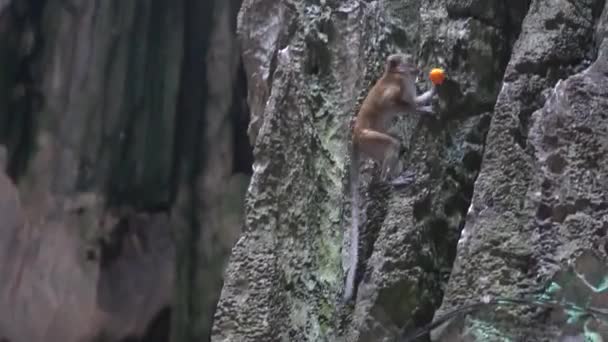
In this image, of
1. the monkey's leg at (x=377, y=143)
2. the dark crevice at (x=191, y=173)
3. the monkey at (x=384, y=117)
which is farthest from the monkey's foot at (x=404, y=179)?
the dark crevice at (x=191, y=173)

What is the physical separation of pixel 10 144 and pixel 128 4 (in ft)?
4.60

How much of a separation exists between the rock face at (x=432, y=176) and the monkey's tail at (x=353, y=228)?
0.06 m

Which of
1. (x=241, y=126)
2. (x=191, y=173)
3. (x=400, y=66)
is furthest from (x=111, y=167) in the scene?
(x=400, y=66)

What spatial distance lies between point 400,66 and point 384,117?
0.23 m

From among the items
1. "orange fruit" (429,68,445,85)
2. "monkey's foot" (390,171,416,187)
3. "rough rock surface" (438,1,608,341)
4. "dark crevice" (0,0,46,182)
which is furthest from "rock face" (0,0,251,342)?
"rough rock surface" (438,1,608,341)

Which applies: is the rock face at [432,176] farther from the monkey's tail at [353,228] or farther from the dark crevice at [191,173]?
the dark crevice at [191,173]

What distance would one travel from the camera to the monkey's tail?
3746 millimetres

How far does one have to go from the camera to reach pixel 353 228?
3818mm

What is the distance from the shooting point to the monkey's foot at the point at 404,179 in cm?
368

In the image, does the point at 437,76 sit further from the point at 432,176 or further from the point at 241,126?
the point at 241,126

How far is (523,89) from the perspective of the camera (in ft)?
11.0

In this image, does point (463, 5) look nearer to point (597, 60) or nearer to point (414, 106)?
point (414, 106)

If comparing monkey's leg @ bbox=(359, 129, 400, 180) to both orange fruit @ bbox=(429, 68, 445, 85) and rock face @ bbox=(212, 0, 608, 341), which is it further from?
orange fruit @ bbox=(429, 68, 445, 85)

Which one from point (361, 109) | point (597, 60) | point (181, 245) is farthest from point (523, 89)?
point (181, 245)
